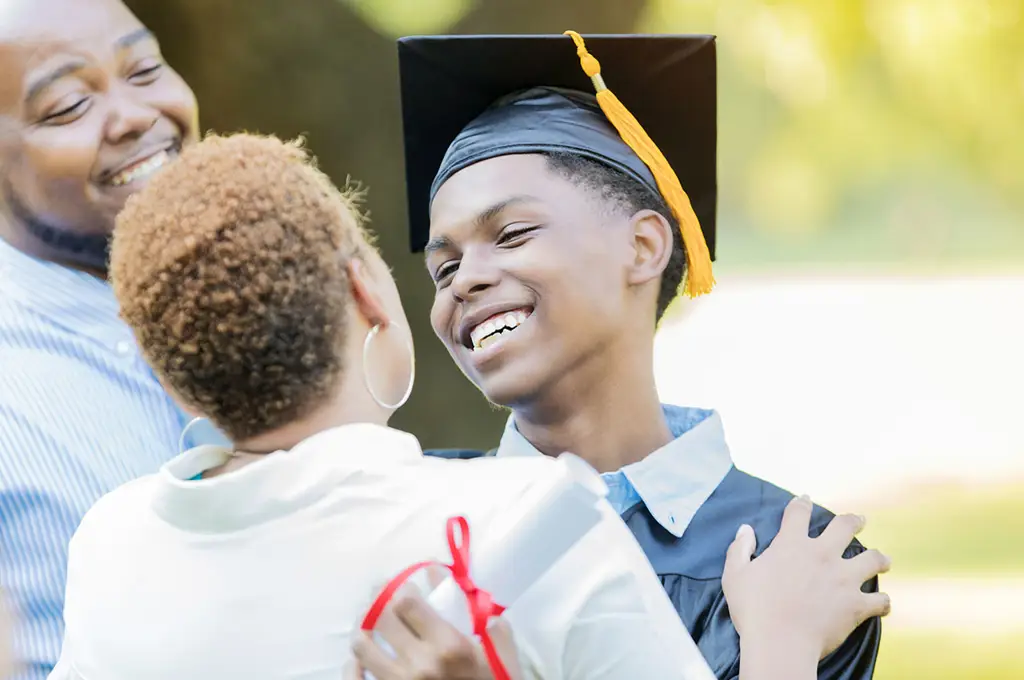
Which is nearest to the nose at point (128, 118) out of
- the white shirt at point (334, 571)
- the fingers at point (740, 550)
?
the white shirt at point (334, 571)

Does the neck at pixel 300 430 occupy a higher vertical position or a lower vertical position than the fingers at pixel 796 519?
higher

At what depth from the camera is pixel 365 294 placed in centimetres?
95

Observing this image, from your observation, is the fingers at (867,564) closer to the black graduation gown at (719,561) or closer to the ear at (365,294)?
the black graduation gown at (719,561)

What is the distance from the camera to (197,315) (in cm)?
88

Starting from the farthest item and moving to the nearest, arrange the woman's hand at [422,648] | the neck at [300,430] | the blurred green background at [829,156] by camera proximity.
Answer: the blurred green background at [829,156] < the neck at [300,430] < the woman's hand at [422,648]

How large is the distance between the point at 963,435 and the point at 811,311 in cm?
32

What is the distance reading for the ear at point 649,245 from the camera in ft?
4.63

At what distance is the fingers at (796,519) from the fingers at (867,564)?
0.06 m

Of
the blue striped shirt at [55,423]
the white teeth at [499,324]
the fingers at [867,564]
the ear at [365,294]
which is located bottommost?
the blue striped shirt at [55,423]

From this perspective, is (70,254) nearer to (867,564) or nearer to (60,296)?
(60,296)

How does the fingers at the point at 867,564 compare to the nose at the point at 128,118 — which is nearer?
the fingers at the point at 867,564

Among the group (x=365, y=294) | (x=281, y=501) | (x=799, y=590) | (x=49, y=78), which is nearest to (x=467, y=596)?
(x=281, y=501)

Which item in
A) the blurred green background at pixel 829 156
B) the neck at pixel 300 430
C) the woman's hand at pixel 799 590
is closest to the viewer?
the neck at pixel 300 430

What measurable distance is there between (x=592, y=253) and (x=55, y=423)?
0.66 meters
